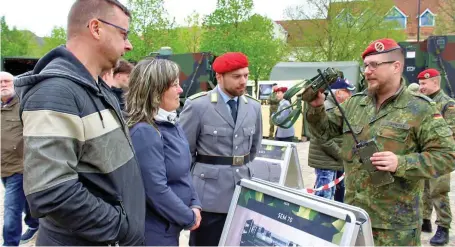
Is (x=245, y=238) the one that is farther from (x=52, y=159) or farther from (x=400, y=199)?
(x=52, y=159)

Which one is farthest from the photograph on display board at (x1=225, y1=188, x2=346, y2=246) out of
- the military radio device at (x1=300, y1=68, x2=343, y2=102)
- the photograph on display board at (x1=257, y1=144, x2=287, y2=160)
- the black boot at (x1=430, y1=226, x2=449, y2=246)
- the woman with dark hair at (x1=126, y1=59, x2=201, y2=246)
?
the black boot at (x1=430, y1=226, x2=449, y2=246)

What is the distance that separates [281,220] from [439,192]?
354 cm

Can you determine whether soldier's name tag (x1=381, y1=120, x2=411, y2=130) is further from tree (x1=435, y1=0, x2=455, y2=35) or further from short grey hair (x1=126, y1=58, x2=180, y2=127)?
tree (x1=435, y1=0, x2=455, y2=35)

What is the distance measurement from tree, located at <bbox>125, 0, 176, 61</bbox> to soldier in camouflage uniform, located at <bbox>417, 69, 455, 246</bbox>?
24.8 m

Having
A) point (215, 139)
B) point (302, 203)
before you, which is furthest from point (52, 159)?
point (215, 139)

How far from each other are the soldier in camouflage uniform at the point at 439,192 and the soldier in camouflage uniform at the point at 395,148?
2.48 m

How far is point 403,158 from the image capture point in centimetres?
240

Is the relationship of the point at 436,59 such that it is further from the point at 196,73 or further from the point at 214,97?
the point at 214,97

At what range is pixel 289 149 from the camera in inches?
186

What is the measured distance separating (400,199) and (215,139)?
4.54ft

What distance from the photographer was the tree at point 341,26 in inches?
1070

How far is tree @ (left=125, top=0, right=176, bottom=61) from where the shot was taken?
2870cm

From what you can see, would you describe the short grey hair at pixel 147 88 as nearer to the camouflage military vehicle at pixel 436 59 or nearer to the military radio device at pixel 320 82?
the military radio device at pixel 320 82

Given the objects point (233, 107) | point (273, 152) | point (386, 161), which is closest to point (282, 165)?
point (273, 152)
